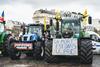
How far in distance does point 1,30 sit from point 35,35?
11.8 ft

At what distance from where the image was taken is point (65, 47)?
17.9 metres

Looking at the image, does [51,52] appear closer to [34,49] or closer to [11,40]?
[34,49]

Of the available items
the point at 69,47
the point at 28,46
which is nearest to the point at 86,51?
the point at 69,47

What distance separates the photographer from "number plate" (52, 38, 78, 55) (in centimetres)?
1769

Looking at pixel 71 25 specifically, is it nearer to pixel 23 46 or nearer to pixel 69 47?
pixel 69 47

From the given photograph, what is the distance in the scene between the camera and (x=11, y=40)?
21.2 metres

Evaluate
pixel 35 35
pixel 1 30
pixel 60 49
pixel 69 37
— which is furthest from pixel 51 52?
pixel 1 30

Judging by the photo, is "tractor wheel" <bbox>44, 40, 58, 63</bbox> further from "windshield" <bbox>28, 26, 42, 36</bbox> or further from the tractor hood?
"windshield" <bbox>28, 26, 42, 36</bbox>

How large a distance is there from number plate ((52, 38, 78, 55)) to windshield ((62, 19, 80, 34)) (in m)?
1.51

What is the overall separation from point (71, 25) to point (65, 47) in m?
2.10

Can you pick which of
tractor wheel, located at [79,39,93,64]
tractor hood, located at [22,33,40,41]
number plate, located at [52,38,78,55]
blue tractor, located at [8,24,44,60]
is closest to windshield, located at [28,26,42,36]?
blue tractor, located at [8,24,44,60]

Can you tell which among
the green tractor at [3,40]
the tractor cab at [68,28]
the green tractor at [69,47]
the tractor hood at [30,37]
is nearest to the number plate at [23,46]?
the tractor hood at [30,37]

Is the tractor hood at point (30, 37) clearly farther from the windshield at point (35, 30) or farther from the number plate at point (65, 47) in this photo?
the number plate at point (65, 47)

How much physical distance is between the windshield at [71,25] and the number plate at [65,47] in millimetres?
1509
